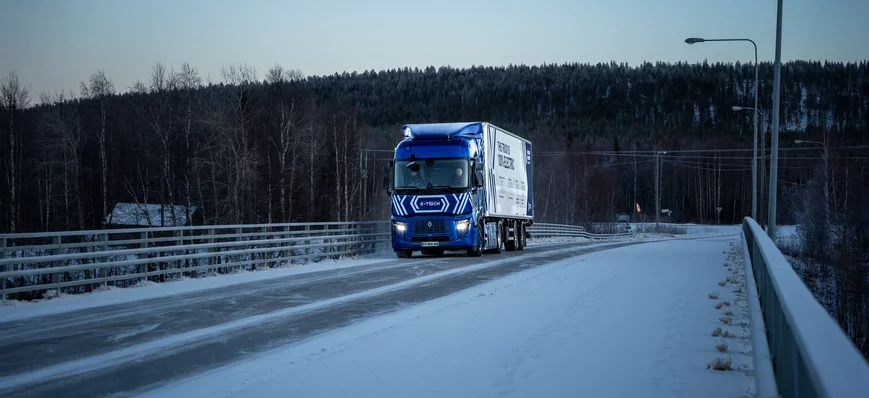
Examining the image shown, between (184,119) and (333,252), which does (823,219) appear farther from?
(184,119)

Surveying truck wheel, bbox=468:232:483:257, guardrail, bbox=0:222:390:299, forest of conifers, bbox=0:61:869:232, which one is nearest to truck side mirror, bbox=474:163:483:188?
truck wheel, bbox=468:232:483:257

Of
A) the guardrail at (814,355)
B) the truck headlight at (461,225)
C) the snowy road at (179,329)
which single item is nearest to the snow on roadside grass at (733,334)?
the guardrail at (814,355)

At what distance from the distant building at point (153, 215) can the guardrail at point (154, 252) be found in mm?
6154

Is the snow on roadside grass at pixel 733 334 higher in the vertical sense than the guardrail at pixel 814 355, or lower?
lower

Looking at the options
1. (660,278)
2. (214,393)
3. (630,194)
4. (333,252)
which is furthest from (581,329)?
(630,194)

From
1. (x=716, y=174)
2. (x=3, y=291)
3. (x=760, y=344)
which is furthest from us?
(x=716, y=174)

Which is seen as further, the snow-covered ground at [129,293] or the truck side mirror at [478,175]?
the truck side mirror at [478,175]

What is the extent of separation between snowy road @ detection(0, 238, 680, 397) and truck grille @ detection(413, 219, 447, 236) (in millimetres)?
6939

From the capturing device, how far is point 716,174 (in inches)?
5005

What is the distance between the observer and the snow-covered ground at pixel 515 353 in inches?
265

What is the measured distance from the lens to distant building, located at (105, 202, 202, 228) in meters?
40.6

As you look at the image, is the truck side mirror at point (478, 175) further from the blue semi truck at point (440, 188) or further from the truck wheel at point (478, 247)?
the truck wheel at point (478, 247)

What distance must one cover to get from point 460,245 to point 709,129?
155742 mm

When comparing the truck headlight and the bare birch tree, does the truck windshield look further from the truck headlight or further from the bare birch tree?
the bare birch tree
